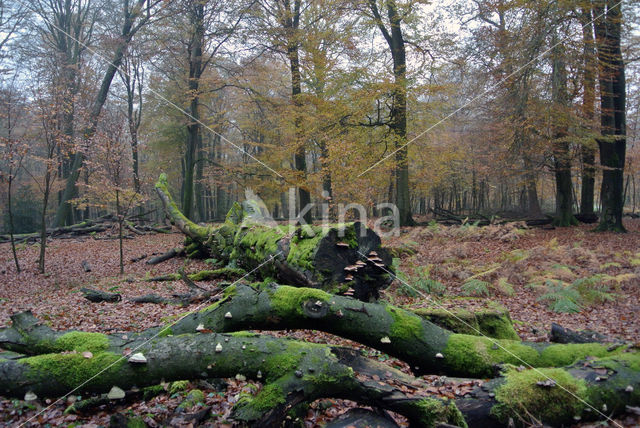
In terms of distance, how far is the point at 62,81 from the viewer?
1129 cm

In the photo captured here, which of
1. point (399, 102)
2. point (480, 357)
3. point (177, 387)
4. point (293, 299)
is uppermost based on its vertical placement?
point (399, 102)

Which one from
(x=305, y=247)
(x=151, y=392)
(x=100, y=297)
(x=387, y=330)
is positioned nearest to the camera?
(x=151, y=392)

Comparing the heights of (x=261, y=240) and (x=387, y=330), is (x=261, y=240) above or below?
above

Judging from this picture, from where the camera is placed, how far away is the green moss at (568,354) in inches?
124

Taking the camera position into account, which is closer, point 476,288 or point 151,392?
point 151,392

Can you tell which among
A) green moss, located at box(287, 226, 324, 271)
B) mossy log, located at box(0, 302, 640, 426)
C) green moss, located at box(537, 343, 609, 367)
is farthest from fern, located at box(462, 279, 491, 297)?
mossy log, located at box(0, 302, 640, 426)

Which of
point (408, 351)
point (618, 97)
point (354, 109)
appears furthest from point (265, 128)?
point (408, 351)

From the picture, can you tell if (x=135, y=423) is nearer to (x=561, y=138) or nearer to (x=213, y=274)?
(x=213, y=274)

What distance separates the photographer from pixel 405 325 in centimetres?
337

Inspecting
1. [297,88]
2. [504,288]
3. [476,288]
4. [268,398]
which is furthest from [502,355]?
[297,88]

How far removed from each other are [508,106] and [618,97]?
3.55 m

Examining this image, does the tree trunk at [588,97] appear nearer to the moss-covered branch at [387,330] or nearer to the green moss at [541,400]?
the moss-covered branch at [387,330]

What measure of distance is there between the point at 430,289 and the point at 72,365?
20.4 ft

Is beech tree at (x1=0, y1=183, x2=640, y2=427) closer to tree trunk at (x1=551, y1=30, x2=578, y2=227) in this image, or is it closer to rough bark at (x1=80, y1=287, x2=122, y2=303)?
rough bark at (x1=80, y1=287, x2=122, y2=303)
